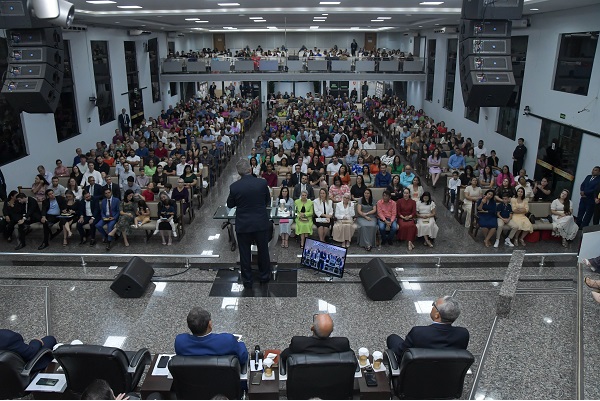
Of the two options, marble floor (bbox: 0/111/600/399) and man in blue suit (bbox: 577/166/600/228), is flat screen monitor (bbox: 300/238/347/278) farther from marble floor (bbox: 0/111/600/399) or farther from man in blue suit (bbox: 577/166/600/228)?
man in blue suit (bbox: 577/166/600/228)

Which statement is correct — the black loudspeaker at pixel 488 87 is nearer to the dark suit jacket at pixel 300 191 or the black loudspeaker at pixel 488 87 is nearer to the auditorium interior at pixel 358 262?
the auditorium interior at pixel 358 262

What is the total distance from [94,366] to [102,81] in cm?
1571

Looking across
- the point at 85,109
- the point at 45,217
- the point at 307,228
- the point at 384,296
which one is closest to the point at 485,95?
the point at 384,296

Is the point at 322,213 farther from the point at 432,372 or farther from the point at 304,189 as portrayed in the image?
the point at 432,372

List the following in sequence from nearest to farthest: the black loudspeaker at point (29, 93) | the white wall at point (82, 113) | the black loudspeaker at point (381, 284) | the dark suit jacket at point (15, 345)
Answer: the dark suit jacket at point (15, 345) < the black loudspeaker at point (381, 284) < the black loudspeaker at point (29, 93) < the white wall at point (82, 113)

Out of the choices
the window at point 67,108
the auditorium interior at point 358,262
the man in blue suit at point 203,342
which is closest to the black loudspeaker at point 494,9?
the auditorium interior at point 358,262

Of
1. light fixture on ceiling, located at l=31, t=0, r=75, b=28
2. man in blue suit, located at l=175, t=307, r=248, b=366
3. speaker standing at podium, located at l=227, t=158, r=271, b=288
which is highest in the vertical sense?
light fixture on ceiling, located at l=31, t=0, r=75, b=28

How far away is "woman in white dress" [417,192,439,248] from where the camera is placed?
8.98 metres

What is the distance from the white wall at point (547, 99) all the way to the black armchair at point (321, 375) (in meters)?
8.66

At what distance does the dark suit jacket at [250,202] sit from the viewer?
6.04 metres

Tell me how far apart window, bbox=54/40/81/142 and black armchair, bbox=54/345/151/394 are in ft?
39.3

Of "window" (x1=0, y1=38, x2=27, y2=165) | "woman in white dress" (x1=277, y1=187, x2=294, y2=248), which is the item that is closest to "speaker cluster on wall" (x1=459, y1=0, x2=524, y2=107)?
"woman in white dress" (x1=277, y1=187, x2=294, y2=248)

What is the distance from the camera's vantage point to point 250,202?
610cm

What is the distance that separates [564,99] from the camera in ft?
37.0
